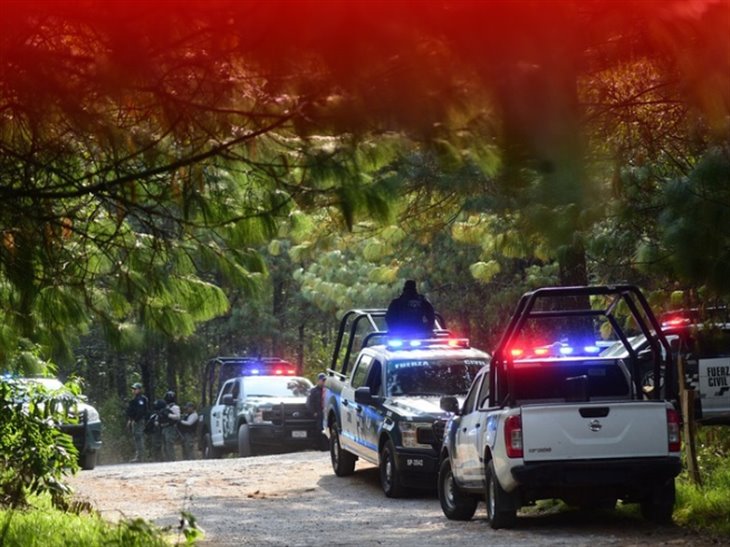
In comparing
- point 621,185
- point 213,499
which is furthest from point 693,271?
point 213,499

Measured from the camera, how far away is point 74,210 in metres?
10.1

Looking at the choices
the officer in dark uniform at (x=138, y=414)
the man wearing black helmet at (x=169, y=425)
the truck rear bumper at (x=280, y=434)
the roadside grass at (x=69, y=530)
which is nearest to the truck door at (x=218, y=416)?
the truck rear bumper at (x=280, y=434)

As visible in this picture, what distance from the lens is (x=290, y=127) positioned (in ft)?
29.0

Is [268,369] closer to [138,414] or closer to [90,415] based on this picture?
[138,414]

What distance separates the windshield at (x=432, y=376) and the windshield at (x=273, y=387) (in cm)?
1130

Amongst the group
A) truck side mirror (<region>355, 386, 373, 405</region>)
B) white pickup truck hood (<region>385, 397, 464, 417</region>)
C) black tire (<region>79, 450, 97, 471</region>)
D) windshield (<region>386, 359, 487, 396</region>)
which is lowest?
black tire (<region>79, 450, 97, 471</region>)

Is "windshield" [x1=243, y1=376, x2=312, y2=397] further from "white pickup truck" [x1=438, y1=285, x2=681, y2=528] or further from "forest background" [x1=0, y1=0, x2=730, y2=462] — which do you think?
"forest background" [x1=0, y1=0, x2=730, y2=462]

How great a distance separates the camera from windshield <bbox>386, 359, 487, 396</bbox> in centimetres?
A: 1805

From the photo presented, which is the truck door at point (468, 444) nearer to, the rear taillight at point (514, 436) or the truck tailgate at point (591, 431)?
the rear taillight at point (514, 436)

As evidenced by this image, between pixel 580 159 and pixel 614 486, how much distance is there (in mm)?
5386

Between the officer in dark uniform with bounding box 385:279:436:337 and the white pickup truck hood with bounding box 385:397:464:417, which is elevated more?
the officer in dark uniform with bounding box 385:279:436:337

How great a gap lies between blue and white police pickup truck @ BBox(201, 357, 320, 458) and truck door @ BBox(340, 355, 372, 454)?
8238 millimetres

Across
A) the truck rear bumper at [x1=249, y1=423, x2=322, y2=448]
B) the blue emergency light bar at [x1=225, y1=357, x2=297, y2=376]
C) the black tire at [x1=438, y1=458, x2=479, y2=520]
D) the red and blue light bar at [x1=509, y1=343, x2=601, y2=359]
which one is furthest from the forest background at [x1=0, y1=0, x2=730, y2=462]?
the blue emergency light bar at [x1=225, y1=357, x2=297, y2=376]

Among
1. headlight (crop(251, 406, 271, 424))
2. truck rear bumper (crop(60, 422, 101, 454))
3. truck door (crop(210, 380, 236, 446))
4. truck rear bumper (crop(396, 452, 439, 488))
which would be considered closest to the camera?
truck rear bumper (crop(396, 452, 439, 488))
